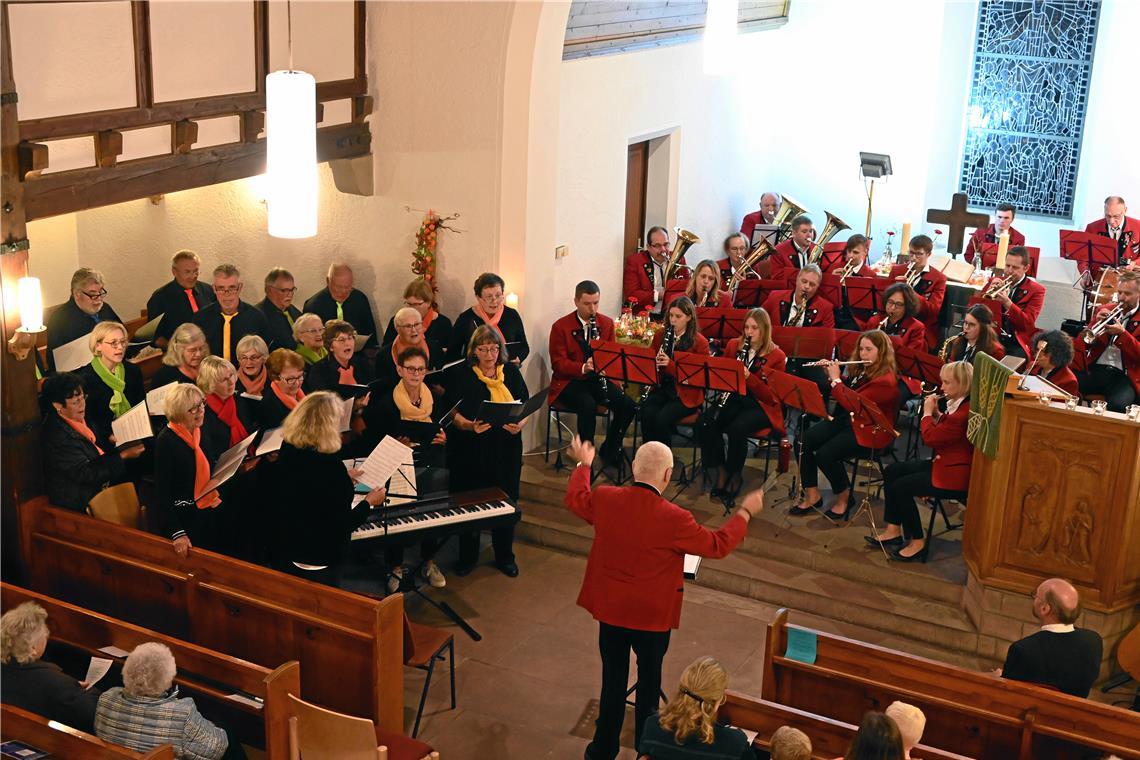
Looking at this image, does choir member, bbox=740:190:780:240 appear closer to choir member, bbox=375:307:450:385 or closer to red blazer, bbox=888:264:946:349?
red blazer, bbox=888:264:946:349

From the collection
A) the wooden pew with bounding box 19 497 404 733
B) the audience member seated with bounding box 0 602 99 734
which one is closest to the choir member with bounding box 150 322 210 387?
the wooden pew with bounding box 19 497 404 733

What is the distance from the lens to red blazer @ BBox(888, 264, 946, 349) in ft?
34.1

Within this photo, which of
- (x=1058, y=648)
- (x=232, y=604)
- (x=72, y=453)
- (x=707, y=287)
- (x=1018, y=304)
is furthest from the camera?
(x=1018, y=304)

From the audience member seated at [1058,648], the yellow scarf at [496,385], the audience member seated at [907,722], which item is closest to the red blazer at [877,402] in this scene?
the yellow scarf at [496,385]

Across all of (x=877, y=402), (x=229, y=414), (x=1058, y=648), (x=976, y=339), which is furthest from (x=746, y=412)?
(x=229, y=414)

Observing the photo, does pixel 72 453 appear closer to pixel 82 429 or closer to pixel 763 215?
pixel 82 429

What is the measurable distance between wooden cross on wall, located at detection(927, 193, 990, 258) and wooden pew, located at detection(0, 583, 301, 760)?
912 cm

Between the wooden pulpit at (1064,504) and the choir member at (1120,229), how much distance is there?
213 inches

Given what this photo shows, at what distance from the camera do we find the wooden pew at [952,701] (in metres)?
5.45

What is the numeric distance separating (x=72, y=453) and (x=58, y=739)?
7.16 ft

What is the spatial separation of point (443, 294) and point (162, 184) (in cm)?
241

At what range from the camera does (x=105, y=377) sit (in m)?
7.40

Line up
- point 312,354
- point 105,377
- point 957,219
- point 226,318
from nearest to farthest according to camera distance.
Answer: point 105,377, point 312,354, point 226,318, point 957,219

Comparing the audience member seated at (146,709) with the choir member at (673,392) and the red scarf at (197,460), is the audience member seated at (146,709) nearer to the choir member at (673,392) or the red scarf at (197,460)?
the red scarf at (197,460)
